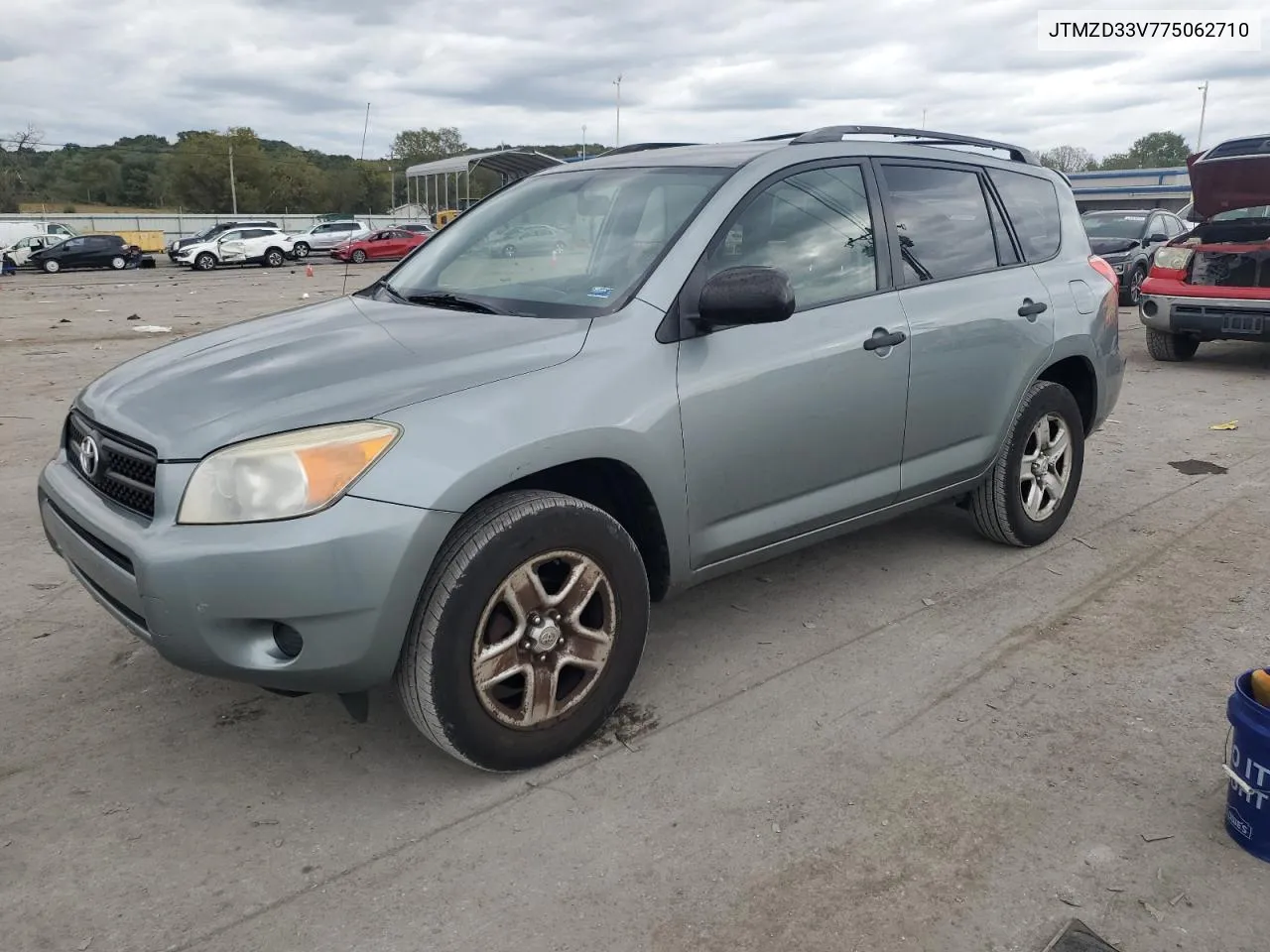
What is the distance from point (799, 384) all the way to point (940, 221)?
1.24 m

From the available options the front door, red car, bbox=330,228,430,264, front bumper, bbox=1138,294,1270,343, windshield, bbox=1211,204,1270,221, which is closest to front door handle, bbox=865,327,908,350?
the front door

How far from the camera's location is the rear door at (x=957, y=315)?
3934 mm

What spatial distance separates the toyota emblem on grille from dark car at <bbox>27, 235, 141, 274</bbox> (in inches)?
1333

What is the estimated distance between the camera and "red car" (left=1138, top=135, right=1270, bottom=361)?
8594mm

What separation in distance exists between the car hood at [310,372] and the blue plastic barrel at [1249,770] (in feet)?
6.37

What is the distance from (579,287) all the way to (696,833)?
171cm

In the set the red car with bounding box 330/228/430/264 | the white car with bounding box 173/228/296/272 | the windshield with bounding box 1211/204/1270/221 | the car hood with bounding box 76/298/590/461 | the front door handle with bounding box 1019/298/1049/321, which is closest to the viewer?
the car hood with bounding box 76/298/590/461

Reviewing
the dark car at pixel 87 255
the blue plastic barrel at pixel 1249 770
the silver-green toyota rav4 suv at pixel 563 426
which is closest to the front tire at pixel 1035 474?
the silver-green toyota rav4 suv at pixel 563 426

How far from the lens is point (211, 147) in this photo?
7200cm

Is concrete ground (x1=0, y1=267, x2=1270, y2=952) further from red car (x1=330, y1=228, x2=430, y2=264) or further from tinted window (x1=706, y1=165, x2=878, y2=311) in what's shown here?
red car (x1=330, y1=228, x2=430, y2=264)

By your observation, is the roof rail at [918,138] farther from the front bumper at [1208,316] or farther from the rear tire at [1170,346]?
the rear tire at [1170,346]

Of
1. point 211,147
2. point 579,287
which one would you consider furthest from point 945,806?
point 211,147

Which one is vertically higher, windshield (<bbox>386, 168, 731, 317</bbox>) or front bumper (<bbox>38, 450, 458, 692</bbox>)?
windshield (<bbox>386, 168, 731, 317</bbox>)

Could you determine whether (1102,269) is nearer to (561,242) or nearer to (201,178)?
(561,242)
